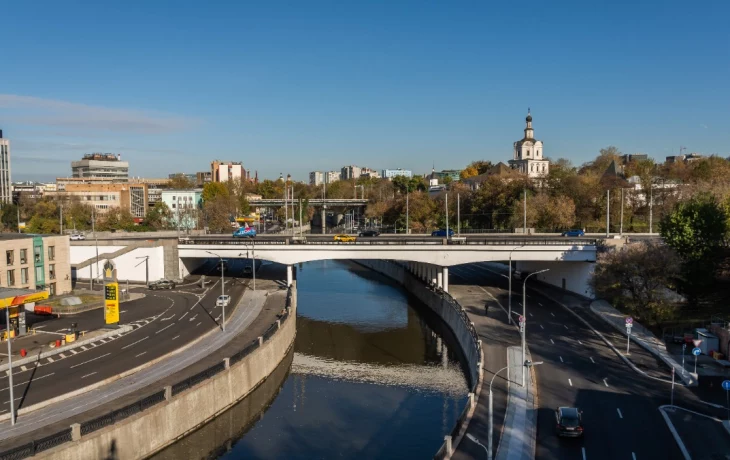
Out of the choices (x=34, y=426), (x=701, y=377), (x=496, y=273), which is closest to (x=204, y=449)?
(x=34, y=426)

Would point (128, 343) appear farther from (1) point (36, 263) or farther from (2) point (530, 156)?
(2) point (530, 156)

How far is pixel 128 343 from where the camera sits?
41.1 m

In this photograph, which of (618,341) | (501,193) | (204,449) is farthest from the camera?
(501,193)

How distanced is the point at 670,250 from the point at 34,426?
4798cm

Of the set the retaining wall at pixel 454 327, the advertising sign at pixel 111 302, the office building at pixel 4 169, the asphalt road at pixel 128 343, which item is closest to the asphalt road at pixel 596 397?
the retaining wall at pixel 454 327

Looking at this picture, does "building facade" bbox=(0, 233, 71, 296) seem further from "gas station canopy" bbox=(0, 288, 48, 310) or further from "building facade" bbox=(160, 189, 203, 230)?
"building facade" bbox=(160, 189, 203, 230)

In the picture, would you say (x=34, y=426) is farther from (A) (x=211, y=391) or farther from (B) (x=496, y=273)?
(B) (x=496, y=273)

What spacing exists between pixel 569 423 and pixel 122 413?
2057 cm

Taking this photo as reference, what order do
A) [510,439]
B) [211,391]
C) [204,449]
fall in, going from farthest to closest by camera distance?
1. [211,391]
2. [204,449]
3. [510,439]

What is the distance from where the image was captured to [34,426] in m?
26.7

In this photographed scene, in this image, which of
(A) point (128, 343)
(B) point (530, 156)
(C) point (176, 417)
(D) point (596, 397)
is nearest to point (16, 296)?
(A) point (128, 343)

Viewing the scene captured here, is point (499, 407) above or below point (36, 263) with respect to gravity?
below

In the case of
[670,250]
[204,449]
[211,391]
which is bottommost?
[204,449]

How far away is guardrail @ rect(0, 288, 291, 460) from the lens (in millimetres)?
22688
